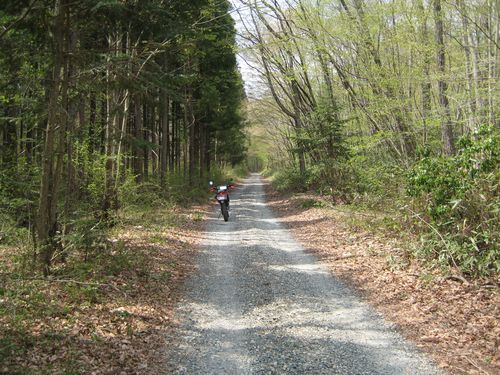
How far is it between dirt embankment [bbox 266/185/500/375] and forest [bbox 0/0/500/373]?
41 centimetres

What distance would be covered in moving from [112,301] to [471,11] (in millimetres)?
10540

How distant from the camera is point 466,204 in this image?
7.09 m

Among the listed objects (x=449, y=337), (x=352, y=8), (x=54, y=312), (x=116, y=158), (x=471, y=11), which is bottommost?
(x=449, y=337)

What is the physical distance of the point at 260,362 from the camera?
14.2 ft

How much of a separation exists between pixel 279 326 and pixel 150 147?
703 centimetres

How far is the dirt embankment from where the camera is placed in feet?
14.7

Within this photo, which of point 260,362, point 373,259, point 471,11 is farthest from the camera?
point 471,11

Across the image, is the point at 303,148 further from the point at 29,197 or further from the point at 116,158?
the point at 29,197

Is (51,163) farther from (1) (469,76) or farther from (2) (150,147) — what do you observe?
(1) (469,76)

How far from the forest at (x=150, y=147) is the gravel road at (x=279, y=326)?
0.60m

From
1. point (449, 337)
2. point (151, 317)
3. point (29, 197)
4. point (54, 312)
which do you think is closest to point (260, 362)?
point (151, 317)

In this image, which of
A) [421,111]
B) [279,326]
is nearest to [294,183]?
[421,111]

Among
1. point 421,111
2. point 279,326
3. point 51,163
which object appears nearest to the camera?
point 279,326

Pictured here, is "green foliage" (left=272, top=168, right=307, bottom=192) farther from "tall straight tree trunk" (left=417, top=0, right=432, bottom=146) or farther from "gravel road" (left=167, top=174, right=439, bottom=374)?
"gravel road" (left=167, top=174, right=439, bottom=374)
